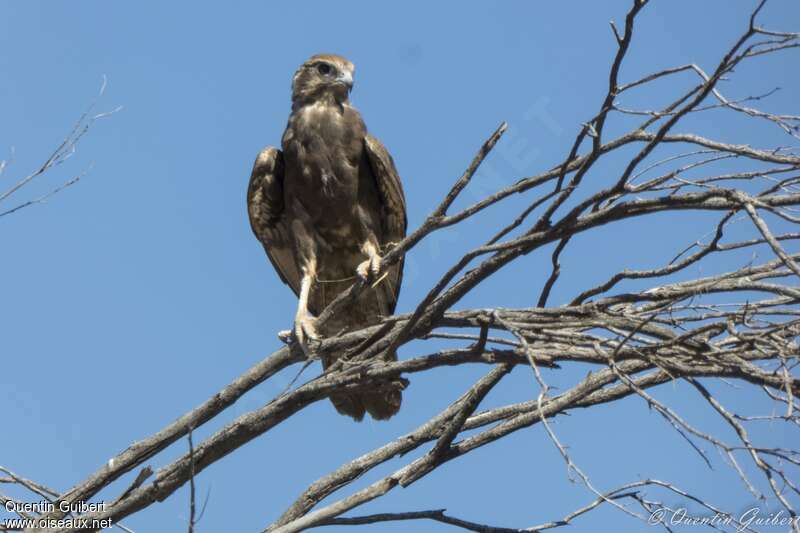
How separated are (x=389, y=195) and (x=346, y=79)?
37.2 inches

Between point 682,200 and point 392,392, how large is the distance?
8.28 ft

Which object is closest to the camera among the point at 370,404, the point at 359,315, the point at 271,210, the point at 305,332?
the point at 305,332

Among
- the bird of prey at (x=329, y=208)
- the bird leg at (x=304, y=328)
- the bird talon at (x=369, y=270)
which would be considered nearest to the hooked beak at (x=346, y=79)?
the bird of prey at (x=329, y=208)

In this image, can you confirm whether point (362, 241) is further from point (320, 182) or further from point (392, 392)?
point (392, 392)

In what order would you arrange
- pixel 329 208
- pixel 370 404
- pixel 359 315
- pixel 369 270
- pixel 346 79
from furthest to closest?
pixel 346 79, pixel 359 315, pixel 329 208, pixel 370 404, pixel 369 270

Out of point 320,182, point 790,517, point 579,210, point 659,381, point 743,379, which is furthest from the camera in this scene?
point 320,182

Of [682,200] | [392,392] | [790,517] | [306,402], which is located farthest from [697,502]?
[392,392]

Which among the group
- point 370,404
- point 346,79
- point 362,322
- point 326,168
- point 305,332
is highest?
point 346,79

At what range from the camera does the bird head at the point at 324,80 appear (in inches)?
267

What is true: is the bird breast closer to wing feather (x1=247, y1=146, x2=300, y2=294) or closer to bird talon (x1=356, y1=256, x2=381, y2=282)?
wing feather (x1=247, y1=146, x2=300, y2=294)

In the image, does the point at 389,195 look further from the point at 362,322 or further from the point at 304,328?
the point at 304,328

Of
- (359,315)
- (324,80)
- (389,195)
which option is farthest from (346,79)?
(359,315)

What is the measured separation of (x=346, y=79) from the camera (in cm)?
681

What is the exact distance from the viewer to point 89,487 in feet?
14.6
